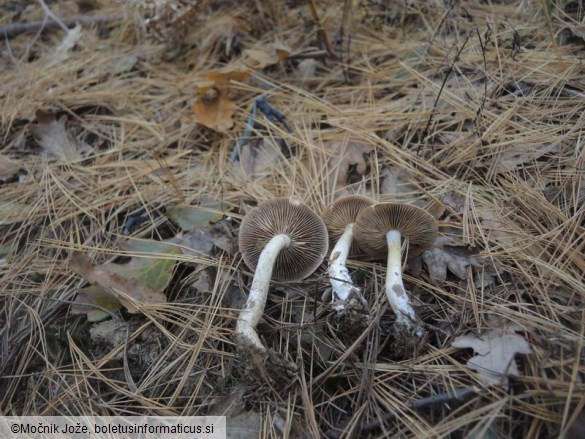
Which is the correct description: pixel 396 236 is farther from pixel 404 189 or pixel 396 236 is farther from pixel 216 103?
pixel 216 103

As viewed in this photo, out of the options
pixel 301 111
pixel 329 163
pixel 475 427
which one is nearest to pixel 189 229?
pixel 329 163

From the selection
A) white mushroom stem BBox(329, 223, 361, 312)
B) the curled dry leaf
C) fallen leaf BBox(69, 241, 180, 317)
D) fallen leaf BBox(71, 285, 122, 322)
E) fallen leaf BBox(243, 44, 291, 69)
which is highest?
fallen leaf BBox(243, 44, 291, 69)

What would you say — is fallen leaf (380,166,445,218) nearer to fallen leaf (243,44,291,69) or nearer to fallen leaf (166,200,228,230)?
fallen leaf (166,200,228,230)

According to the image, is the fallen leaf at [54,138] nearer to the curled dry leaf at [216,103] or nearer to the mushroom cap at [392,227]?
the curled dry leaf at [216,103]

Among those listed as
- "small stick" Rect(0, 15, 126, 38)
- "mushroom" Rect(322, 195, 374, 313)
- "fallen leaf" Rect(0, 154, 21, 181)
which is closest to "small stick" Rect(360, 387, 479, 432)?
"mushroom" Rect(322, 195, 374, 313)

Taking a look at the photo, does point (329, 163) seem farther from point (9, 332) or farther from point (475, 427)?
point (9, 332)

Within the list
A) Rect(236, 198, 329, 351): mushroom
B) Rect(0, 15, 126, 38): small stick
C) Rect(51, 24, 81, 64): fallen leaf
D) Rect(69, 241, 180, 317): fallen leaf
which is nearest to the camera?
Rect(69, 241, 180, 317): fallen leaf

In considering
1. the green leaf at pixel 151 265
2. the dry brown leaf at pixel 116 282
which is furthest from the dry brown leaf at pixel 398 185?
the dry brown leaf at pixel 116 282
